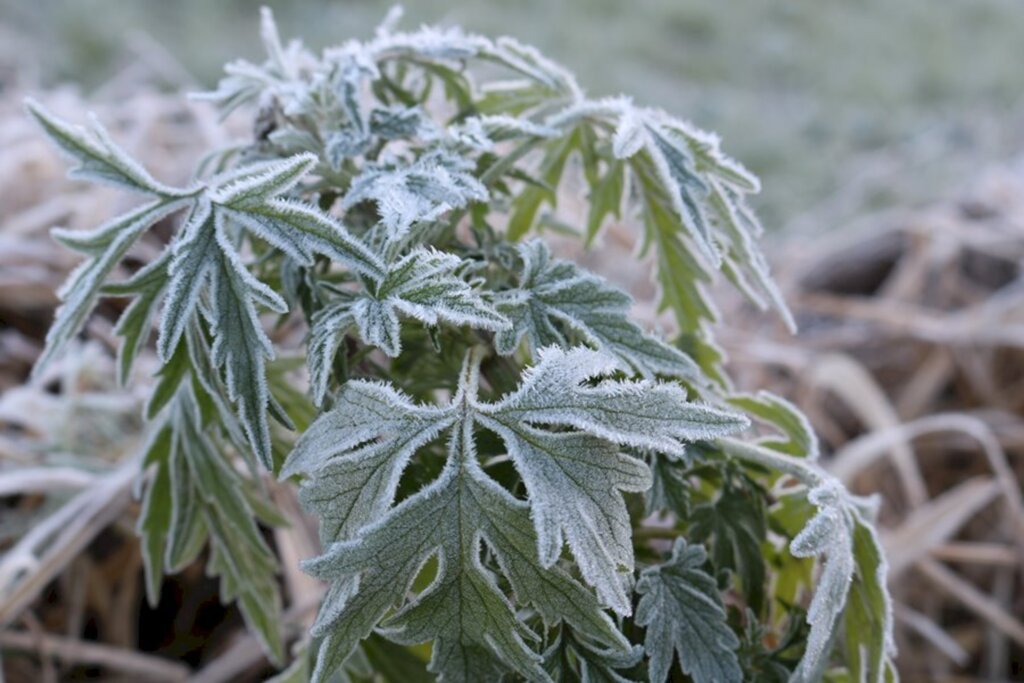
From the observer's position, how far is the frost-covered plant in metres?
0.52

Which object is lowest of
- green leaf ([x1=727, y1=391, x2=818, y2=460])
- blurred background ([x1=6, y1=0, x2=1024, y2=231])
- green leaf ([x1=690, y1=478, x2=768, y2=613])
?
green leaf ([x1=690, y1=478, x2=768, y2=613])

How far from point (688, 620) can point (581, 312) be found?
7.1 inches

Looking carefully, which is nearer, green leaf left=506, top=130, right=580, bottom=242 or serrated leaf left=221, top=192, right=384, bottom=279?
serrated leaf left=221, top=192, right=384, bottom=279

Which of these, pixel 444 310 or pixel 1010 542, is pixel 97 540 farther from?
pixel 1010 542

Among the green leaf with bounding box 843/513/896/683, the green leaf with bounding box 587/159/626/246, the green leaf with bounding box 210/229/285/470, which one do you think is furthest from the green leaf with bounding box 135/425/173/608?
the green leaf with bounding box 843/513/896/683

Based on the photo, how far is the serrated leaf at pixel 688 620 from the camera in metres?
0.58

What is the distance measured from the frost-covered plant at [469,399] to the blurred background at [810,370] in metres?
0.44

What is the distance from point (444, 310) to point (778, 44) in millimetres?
4388

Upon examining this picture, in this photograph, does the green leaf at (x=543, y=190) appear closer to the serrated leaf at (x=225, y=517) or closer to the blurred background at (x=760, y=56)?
the serrated leaf at (x=225, y=517)

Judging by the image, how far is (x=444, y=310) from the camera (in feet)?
1.70

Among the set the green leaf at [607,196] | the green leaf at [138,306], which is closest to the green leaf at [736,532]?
the green leaf at [607,196]

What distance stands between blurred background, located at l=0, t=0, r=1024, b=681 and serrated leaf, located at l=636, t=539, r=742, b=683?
0.57m

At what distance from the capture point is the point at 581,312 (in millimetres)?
599

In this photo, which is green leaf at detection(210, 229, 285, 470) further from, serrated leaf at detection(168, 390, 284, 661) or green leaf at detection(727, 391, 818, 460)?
green leaf at detection(727, 391, 818, 460)
